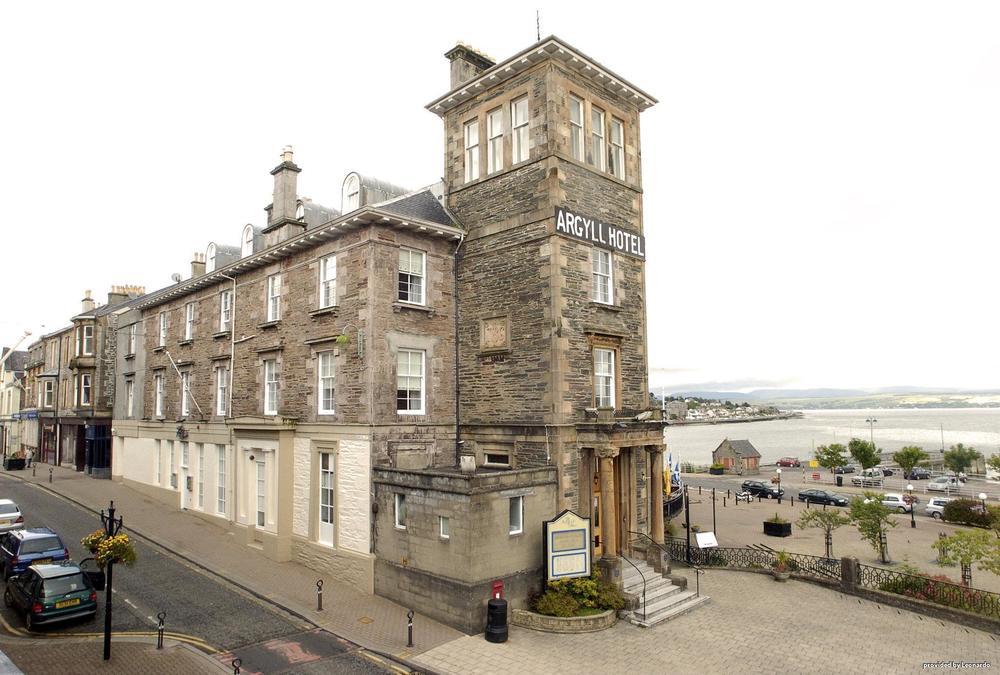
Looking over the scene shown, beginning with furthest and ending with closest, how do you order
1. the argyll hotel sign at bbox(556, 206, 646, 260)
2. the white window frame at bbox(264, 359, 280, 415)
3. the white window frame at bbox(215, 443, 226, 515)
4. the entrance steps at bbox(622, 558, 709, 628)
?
the white window frame at bbox(215, 443, 226, 515), the white window frame at bbox(264, 359, 280, 415), the argyll hotel sign at bbox(556, 206, 646, 260), the entrance steps at bbox(622, 558, 709, 628)

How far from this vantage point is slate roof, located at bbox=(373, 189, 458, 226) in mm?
21031

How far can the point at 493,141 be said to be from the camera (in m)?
22.3

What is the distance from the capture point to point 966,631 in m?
17.0

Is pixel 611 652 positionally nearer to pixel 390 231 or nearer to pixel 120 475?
pixel 390 231

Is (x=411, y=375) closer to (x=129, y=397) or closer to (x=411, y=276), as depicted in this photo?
(x=411, y=276)

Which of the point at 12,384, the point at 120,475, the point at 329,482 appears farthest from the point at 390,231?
the point at 12,384

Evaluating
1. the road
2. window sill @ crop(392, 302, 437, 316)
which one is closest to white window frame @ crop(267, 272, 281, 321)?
window sill @ crop(392, 302, 437, 316)

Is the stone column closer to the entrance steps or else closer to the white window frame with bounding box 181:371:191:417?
the entrance steps

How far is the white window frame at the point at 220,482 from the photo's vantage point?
88.7 feet

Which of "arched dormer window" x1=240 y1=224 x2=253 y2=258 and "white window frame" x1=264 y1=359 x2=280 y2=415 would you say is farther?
"arched dormer window" x1=240 y1=224 x2=253 y2=258

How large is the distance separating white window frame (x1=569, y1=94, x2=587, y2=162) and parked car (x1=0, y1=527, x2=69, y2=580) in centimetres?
2043

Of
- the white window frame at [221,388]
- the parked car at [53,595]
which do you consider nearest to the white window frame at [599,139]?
the white window frame at [221,388]

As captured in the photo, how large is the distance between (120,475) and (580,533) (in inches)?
1256

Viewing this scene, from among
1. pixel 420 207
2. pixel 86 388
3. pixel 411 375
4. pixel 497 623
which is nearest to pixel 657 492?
pixel 497 623
